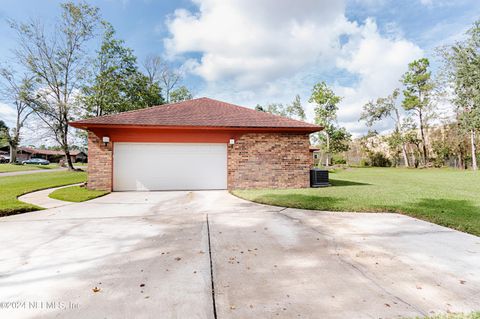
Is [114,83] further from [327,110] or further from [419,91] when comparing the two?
[419,91]

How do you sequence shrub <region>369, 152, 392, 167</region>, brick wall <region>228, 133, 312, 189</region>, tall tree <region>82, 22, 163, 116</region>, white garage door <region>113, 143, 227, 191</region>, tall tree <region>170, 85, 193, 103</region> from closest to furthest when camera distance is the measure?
white garage door <region>113, 143, 227, 191</region> < brick wall <region>228, 133, 312, 189</region> < tall tree <region>82, 22, 163, 116</region> < shrub <region>369, 152, 392, 167</region> < tall tree <region>170, 85, 193, 103</region>

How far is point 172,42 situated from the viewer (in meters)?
15.3

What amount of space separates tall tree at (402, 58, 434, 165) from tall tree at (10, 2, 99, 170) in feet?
103

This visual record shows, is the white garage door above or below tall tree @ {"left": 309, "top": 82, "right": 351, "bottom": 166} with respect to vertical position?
below

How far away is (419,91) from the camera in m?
25.2

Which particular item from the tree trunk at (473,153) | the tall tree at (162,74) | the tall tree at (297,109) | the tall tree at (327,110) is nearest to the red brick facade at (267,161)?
the tall tree at (327,110)

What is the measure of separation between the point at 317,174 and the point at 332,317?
335 inches

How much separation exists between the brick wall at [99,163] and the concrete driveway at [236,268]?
13.8 ft

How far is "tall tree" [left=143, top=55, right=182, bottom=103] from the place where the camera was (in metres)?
28.3

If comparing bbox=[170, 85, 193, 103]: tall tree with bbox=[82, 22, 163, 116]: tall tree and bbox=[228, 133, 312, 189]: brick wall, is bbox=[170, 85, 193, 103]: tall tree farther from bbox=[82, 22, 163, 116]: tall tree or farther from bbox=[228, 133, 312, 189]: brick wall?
bbox=[228, 133, 312, 189]: brick wall

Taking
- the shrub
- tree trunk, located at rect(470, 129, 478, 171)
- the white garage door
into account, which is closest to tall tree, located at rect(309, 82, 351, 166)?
the shrub

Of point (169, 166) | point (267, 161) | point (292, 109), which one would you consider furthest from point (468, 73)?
point (292, 109)

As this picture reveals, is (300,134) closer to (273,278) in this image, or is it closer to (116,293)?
(273,278)

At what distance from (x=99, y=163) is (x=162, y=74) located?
23819 millimetres
